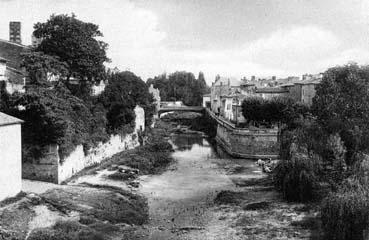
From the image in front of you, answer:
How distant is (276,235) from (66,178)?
17060 mm

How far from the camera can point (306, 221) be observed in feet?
76.9

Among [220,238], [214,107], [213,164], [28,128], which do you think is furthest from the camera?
[214,107]

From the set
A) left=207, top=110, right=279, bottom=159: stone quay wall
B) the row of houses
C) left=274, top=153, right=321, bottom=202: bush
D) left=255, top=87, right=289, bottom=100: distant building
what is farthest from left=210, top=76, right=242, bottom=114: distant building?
left=274, top=153, right=321, bottom=202: bush

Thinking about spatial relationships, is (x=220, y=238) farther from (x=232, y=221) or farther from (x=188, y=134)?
(x=188, y=134)

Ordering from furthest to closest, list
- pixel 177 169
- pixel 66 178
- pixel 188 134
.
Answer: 1. pixel 188 134
2. pixel 177 169
3. pixel 66 178

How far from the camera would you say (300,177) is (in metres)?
27.3

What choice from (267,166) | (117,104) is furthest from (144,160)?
(267,166)

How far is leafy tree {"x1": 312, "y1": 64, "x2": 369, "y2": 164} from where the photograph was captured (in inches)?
1150

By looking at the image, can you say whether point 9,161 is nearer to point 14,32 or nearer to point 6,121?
point 6,121

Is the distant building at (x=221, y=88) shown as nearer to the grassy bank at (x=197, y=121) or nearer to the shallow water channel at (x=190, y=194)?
the grassy bank at (x=197, y=121)

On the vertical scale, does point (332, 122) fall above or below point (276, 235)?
above

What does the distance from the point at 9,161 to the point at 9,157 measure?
221 millimetres

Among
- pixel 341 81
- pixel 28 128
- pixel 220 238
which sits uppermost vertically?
pixel 341 81

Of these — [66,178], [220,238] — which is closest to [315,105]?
[220,238]
